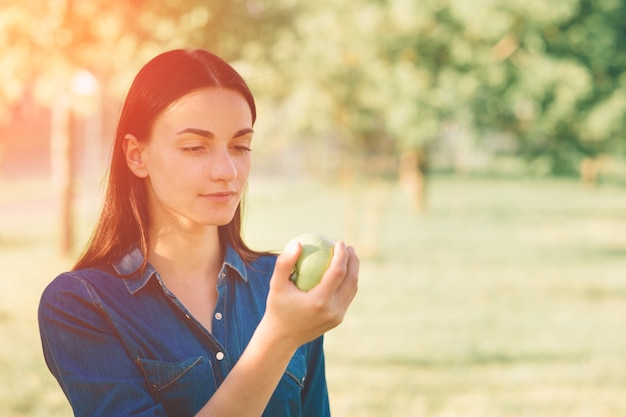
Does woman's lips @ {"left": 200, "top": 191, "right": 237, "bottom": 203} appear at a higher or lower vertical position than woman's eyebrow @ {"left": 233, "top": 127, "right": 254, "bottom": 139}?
lower

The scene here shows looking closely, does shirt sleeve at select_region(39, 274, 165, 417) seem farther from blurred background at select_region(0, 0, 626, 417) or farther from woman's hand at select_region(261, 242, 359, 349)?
blurred background at select_region(0, 0, 626, 417)

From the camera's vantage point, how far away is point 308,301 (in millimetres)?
1651

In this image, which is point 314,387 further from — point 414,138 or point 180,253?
point 414,138

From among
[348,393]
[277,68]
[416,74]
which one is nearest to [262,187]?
[277,68]

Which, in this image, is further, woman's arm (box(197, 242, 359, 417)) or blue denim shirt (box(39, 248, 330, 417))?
blue denim shirt (box(39, 248, 330, 417))

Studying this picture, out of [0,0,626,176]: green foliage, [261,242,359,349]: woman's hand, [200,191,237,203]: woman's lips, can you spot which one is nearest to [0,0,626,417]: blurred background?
[0,0,626,176]: green foliage

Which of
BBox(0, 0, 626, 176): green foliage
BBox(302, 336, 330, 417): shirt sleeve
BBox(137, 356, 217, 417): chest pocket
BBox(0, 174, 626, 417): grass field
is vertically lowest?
BBox(0, 174, 626, 417): grass field

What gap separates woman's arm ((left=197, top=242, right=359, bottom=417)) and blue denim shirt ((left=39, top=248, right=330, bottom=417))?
0.63 ft

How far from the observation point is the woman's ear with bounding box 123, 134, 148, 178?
198 centimetres

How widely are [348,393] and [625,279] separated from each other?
8318 millimetres

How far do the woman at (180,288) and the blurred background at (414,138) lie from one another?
4.19 metres

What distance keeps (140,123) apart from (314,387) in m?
0.86

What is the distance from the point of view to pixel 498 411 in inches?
246

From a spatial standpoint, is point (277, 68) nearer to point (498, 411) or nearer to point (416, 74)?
point (416, 74)
